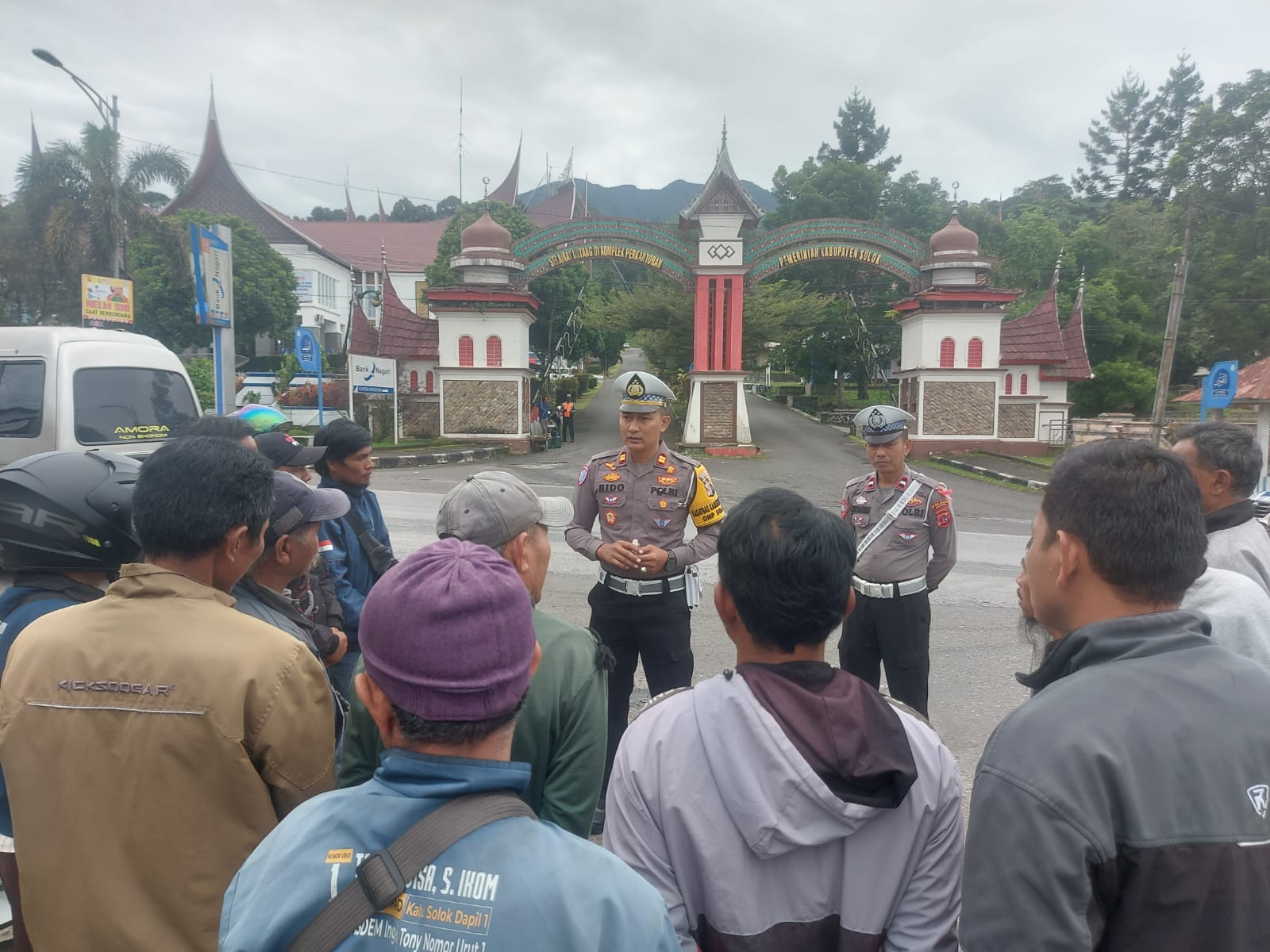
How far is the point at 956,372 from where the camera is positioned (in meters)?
23.3

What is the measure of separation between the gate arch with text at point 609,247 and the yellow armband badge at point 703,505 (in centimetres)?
2033

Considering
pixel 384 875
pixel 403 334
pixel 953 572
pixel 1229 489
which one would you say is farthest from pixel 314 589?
pixel 403 334

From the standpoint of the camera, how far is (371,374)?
70.2 feet

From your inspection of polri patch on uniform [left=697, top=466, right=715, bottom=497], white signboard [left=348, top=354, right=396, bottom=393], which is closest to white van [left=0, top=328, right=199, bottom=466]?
polri patch on uniform [left=697, top=466, right=715, bottom=497]

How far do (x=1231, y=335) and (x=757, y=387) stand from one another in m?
31.5

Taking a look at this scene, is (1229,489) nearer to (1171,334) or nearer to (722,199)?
(1171,334)

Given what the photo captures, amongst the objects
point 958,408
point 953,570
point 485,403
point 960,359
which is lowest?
point 953,570

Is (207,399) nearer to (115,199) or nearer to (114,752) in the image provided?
(115,199)

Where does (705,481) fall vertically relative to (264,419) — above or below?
below

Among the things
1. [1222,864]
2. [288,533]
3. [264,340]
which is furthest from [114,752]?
[264,340]

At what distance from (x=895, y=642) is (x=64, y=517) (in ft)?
11.4

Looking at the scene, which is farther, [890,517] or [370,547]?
[890,517]

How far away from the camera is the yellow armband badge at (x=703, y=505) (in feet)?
13.7

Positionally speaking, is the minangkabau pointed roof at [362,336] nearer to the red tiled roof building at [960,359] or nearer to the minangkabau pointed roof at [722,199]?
the minangkabau pointed roof at [722,199]
